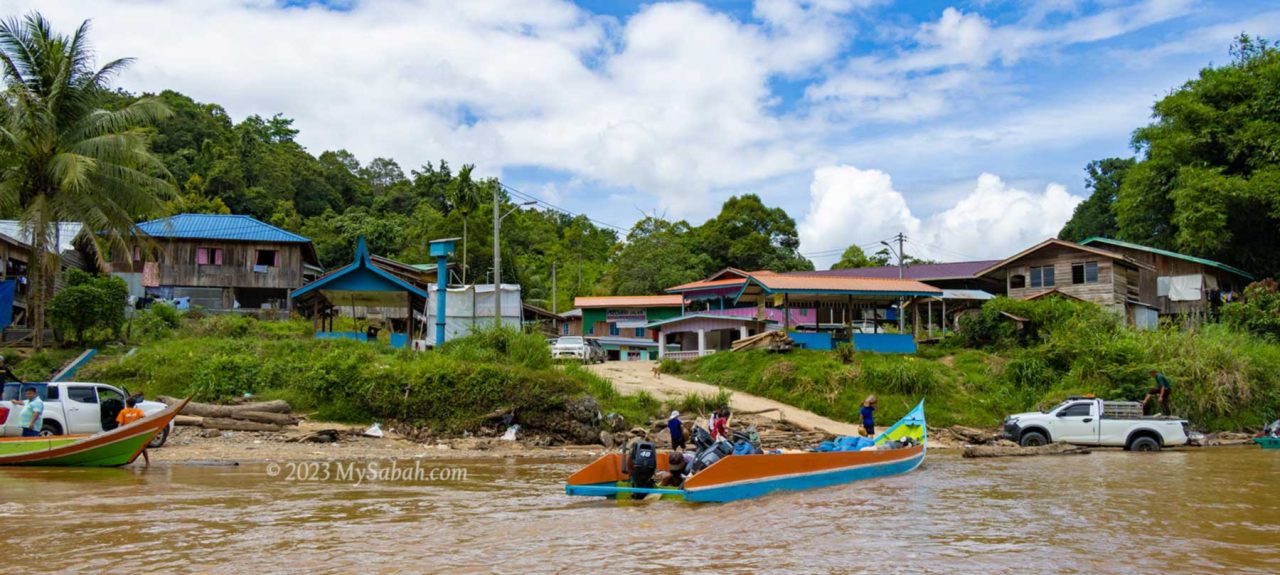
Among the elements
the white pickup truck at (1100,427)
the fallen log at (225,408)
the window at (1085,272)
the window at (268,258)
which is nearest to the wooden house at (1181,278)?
the window at (1085,272)

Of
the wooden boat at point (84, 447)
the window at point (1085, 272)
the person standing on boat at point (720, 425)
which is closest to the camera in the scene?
the wooden boat at point (84, 447)

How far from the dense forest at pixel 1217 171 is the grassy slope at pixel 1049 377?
1090cm

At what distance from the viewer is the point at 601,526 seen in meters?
11.3

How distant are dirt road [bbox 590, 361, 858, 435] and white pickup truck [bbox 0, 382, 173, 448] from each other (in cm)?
1360

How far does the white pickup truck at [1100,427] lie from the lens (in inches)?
864

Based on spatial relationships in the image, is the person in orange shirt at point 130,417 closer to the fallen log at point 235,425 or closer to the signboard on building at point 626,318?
the fallen log at point 235,425

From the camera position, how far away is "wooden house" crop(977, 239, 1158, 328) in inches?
1497

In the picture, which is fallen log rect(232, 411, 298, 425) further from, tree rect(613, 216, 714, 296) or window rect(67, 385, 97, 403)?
tree rect(613, 216, 714, 296)

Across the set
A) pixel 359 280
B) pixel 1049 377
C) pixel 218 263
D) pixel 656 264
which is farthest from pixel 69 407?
pixel 656 264

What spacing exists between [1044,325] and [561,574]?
28.4 metres

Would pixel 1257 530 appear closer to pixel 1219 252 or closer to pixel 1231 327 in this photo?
pixel 1231 327

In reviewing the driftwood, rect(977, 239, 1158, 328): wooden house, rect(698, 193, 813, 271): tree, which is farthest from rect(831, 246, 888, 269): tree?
the driftwood

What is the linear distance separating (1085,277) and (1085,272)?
228mm

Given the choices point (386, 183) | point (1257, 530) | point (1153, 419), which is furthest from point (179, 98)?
point (1257, 530)
